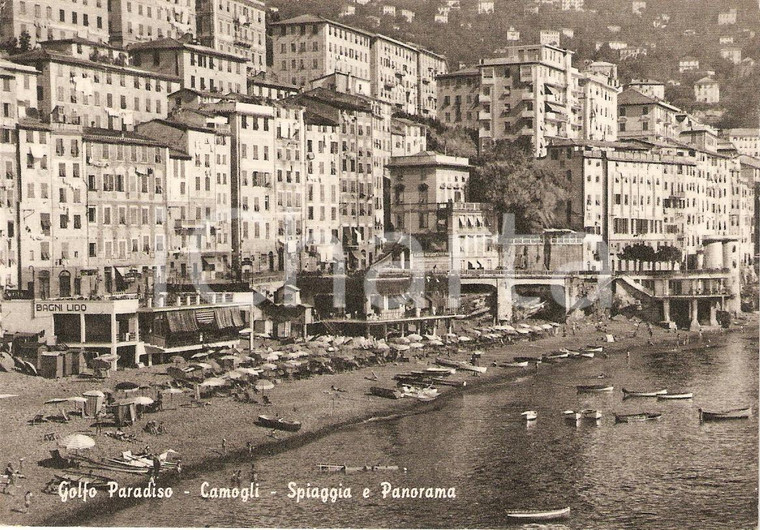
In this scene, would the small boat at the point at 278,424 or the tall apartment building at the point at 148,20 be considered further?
the tall apartment building at the point at 148,20

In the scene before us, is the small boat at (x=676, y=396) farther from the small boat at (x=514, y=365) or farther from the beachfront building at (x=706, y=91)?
the beachfront building at (x=706, y=91)

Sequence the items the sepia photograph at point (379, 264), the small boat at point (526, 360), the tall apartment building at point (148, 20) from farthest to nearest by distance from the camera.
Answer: the tall apartment building at point (148, 20)
the small boat at point (526, 360)
the sepia photograph at point (379, 264)

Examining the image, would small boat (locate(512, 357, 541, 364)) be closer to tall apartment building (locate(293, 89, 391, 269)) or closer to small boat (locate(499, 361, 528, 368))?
small boat (locate(499, 361, 528, 368))

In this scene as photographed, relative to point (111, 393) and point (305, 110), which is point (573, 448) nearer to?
point (111, 393)

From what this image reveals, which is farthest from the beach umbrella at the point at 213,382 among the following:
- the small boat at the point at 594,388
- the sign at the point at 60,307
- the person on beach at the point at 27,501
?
the small boat at the point at 594,388

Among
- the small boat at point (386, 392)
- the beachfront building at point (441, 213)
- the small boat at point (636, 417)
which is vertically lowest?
the small boat at point (636, 417)

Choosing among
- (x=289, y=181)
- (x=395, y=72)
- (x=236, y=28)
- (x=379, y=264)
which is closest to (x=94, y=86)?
(x=289, y=181)

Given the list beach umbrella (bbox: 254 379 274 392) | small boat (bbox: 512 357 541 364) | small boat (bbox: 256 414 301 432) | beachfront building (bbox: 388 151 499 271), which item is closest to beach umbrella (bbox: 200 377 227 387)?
beach umbrella (bbox: 254 379 274 392)
